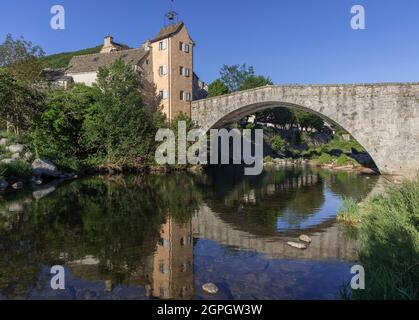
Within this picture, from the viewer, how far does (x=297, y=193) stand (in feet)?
71.5

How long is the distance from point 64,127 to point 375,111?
25321 mm

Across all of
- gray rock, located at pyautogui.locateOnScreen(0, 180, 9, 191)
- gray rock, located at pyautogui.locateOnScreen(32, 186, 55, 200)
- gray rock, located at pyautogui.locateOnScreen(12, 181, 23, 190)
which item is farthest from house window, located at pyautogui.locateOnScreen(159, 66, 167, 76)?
A: gray rock, located at pyautogui.locateOnScreen(0, 180, 9, 191)

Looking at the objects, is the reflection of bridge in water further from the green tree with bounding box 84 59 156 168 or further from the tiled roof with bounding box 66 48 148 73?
the tiled roof with bounding box 66 48 148 73

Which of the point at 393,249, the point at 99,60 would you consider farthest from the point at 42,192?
the point at 99,60

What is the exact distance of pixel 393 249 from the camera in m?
7.76

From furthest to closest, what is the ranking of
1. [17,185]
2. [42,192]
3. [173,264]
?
[17,185] → [42,192] → [173,264]

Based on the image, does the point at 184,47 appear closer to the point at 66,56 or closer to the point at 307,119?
the point at 307,119

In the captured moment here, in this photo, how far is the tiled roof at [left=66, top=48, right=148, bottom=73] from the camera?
41.0m

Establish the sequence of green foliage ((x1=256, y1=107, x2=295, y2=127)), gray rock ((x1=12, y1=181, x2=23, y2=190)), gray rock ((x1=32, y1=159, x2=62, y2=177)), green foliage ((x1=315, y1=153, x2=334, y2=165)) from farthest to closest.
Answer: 1. green foliage ((x1=256, y1=107, x2=295, y2=127))
2. green foliage ((x1=315, y1=153, x2=334, y2=165))
3. gray rock ((x1=32, y1=159, x2=62, y2=177))
4. gray rock ((x1=12, y1=181, x2=23, y2=190))

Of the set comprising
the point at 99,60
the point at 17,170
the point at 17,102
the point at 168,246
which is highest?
the point at 99,60

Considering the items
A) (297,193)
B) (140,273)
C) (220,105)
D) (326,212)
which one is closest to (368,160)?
(220,105)

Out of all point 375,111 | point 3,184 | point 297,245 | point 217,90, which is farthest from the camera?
point 217,90

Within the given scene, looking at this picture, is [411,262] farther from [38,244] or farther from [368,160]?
[368,160]
